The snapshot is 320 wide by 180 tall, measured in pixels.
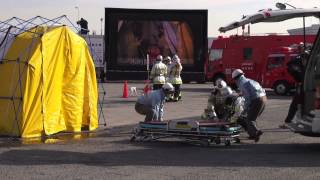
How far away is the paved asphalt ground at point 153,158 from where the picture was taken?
9227 millimetres

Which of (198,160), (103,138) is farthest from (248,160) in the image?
(103,138)

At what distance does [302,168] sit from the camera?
32.0ft

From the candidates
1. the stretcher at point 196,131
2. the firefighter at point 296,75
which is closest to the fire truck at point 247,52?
the firefighter at point 296,75

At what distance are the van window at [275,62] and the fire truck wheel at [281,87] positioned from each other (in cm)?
77

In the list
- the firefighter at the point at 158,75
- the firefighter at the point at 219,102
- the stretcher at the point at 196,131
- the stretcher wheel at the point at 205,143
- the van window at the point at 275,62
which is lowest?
the stretcher wheel at the point at 205,143

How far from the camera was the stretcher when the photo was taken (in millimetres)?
12258

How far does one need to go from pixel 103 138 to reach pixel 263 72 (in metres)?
16.2

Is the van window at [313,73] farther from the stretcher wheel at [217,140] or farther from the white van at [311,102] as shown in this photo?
the stretcher wheel at [217,140]

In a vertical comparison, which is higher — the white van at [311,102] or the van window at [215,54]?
the van window at [215,54]

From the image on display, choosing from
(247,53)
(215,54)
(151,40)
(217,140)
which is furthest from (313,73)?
(151,40)

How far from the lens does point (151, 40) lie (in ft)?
131

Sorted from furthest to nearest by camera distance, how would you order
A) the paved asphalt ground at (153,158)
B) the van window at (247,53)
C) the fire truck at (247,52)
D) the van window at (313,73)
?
1. the van window at (247,53)
2. the fire truck at (247,52)
3. the van window at (313,73)
4. the paved asphalt ground at (153,158)

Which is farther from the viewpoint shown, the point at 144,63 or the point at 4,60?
the point at 144,63

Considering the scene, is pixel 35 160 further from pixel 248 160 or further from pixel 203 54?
pixel 203 54
